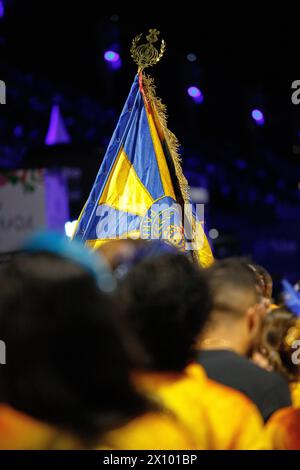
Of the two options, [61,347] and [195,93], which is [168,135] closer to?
[61,347]

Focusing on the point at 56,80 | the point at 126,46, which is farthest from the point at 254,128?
the point at 56,80

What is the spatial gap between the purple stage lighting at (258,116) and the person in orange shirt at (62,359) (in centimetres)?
932

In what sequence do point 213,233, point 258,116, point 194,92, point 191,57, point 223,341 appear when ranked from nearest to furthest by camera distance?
point 223,341, point 191,57, point 194,92, point 258,116, point 213,233

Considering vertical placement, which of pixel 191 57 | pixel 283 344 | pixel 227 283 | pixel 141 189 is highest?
pixel 191 57

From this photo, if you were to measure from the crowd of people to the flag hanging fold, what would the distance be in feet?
5.14

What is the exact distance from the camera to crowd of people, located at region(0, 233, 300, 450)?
1.08m

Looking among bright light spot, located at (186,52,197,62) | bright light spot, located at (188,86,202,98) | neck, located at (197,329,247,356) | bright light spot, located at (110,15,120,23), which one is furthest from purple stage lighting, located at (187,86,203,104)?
neck, located at (197,329,247,356)

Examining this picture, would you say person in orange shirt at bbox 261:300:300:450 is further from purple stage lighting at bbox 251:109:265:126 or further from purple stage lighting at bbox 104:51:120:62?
purple stage lighting at bbox 251:109:265:126

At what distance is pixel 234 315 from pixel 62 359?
1008mm

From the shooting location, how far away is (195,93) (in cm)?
930

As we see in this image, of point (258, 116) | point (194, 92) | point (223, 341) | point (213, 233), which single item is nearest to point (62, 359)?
point (223, 341)

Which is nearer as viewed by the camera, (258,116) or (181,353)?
(181,353)

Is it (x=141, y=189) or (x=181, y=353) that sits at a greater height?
(x=141, y=189)

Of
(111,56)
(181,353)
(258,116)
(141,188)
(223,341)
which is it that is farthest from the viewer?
(258,116)
